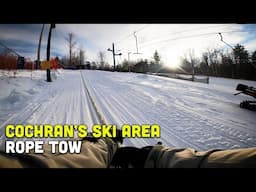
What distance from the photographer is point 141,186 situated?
2.86 feet

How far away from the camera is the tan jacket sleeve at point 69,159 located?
2.70 ft

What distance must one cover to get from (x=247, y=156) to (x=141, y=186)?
0.71m

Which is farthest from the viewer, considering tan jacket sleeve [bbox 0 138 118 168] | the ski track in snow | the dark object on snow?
the dark object on snow

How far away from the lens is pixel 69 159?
1007 mm

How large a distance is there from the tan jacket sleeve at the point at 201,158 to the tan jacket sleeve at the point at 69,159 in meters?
0.41

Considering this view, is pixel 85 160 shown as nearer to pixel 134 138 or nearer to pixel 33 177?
pixel 33 177

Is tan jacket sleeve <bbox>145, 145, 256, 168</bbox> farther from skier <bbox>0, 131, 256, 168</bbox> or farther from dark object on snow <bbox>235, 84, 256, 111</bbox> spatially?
dark object on snow <bbox>235, 84, 256, 111</bbox>

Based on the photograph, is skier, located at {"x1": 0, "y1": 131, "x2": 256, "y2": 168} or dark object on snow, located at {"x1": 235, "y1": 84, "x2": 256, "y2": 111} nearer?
skier, located at {"x1": 0, "y1": 131, "x2": 256, "y2": 168}

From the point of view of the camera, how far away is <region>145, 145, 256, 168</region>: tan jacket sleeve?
831 mm

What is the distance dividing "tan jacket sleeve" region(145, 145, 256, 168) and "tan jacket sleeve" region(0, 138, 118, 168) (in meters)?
0.41

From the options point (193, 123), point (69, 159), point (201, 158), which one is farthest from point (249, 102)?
point (69, 159)

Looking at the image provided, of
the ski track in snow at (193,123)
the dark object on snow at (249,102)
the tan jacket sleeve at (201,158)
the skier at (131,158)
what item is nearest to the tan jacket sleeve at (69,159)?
the skier at (131,158)

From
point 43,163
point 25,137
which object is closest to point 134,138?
point 43,163

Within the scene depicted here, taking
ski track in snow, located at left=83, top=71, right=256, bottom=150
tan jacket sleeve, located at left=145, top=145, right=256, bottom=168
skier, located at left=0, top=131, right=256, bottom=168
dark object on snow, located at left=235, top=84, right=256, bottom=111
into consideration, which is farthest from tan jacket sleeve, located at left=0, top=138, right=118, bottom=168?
dark object on snow, located at left=235, top=84, right=256, bottom=111
